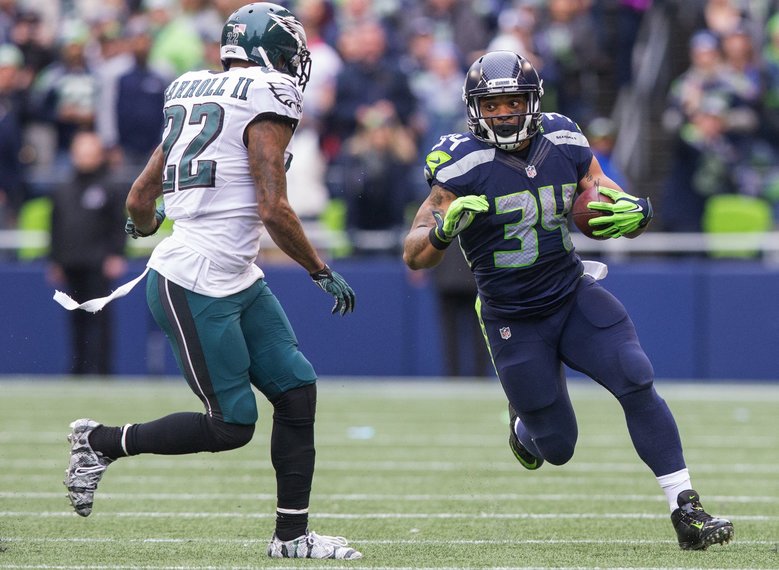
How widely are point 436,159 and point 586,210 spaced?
55 cm

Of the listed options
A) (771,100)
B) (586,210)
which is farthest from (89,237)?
(586,210)

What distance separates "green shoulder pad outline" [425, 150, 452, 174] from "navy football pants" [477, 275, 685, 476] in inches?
24.7

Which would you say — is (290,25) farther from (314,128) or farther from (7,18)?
(7,18)

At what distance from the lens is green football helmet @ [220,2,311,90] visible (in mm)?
5133

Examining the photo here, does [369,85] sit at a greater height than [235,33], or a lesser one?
lesser

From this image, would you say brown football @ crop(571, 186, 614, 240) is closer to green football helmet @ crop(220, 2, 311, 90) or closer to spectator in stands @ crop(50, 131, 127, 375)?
green football helmet @ crop(220, 2, 311, 90)

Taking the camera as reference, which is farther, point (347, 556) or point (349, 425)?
point (349, 425)

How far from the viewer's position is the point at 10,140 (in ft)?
43.5

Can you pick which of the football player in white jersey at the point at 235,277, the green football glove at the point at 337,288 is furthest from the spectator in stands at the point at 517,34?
the green football glove at the point at 337,288

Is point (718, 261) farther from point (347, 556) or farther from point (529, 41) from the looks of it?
point (347, 556)

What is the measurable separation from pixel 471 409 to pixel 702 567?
5818 mm

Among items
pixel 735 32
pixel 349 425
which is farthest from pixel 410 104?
pixel 349 425

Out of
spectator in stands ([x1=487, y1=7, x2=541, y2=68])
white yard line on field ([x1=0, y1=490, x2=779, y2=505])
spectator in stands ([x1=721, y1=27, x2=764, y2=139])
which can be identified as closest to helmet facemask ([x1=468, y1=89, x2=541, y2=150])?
white yard line on field ([x1=0, y1=490, x2=779, y2=505])

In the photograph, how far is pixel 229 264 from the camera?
507 cm
